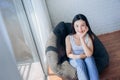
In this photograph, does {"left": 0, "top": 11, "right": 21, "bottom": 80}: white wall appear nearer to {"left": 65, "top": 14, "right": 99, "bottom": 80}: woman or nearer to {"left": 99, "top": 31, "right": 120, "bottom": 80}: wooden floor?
{"left": 65, "top": 14, "right": 99, "bottom": 80}: woman

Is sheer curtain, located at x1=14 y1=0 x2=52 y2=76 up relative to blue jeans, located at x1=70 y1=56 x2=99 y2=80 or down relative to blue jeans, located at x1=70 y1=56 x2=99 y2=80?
up

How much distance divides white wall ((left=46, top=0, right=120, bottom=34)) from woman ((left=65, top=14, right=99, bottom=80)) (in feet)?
3.76

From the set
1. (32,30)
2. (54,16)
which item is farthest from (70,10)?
(32,30)

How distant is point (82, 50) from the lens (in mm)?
2236

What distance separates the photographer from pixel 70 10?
335 centimetres

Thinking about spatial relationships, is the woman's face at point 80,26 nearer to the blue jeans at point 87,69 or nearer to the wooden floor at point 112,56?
the blue jeans at point 87,69

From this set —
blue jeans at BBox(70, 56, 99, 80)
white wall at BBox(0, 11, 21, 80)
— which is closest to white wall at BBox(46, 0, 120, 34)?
blue jeans at BBox(70, 56, 99, 80)

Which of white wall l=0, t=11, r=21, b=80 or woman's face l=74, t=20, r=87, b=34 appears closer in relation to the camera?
white wall l=0, t=11, r=21, b=80

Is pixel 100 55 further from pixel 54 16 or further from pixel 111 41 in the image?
pixel 54 16

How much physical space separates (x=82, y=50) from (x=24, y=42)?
0.68m

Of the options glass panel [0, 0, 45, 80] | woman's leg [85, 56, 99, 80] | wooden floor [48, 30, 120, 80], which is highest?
glass panel [0, 0, 45, 80]

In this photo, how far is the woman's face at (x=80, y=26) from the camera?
2.14m

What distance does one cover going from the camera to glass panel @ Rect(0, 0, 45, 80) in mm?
2084

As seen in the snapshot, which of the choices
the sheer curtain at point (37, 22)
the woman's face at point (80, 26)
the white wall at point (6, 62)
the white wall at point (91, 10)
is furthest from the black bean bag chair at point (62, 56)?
the white wall at point (6, 62)
